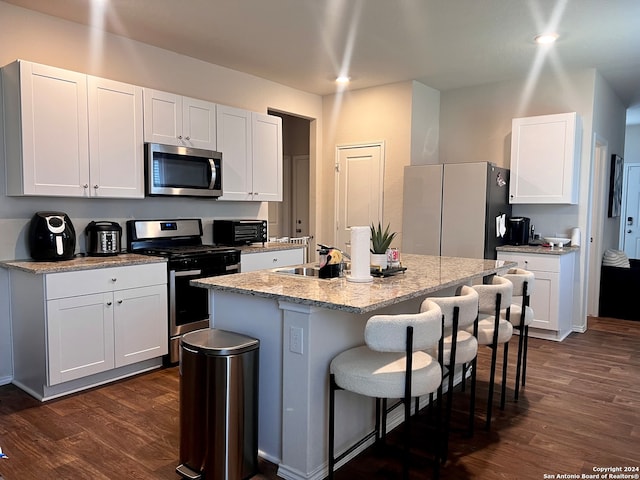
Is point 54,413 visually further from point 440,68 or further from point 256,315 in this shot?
point 440,68

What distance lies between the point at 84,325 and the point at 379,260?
80.6 inches

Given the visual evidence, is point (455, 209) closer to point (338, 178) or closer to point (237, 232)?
point (338, 178)

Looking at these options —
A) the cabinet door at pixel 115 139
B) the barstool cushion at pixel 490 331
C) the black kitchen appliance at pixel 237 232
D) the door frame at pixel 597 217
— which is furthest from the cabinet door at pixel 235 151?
the door frame at pixel 597 217

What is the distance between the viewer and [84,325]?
3195 mm

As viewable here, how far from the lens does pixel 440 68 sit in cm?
484

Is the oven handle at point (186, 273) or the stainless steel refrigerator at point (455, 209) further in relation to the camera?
the stainless steel refrigerator at point (455, 209)

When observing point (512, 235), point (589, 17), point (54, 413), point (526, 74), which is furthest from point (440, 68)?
point (54, 413)

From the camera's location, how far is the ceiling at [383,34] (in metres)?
3.34

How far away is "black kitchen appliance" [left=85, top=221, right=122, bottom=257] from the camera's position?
142 inches

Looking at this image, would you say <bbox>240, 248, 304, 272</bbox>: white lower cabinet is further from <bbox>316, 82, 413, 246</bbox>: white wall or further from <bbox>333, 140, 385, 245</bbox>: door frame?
<bbox>316, 82, 413, 246</bbox>: white wall

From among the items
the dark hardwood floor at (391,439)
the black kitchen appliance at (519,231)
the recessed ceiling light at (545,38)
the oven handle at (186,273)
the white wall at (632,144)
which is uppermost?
the recessed ceiling light at (545,38)

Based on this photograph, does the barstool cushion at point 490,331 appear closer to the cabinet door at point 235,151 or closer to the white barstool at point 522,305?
the white barstool at point 522,305

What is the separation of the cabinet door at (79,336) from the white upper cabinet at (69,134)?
2.70 ft

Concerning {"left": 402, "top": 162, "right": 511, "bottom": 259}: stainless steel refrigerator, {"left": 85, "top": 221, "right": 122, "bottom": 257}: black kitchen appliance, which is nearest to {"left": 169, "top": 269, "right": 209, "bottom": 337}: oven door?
{"left": 85, "top": 221, "right": 122, "bottom": 257}: black kitchen appliance
